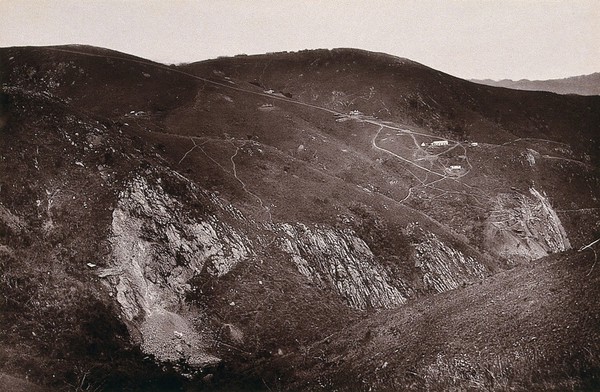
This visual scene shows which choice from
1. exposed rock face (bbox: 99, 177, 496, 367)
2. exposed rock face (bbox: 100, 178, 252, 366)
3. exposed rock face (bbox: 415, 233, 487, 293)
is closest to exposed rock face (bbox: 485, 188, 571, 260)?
exposed rock face (bbox: 415, 233, 487, 293)

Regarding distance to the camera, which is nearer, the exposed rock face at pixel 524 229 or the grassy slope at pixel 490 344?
the grassy slope at pixel 490 344

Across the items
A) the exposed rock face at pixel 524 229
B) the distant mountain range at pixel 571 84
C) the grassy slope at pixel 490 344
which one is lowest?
the grassy slope at pixel 490 344

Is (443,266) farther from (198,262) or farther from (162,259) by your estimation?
(162,259)

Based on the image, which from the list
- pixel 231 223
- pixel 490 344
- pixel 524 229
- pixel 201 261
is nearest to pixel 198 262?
pixel 201 261

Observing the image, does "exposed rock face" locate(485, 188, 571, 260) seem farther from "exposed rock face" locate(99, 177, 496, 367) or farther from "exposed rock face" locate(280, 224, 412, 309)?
"exposed rock face" locate(280, 224, 412, 309)

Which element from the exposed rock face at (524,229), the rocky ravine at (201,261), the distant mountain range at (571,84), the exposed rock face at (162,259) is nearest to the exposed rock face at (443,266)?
the rocky ravine at (201,261)

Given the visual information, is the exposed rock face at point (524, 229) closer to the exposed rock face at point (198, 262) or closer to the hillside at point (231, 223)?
the hillside at point (231, 223)

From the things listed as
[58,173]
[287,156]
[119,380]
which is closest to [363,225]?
[287,156]
